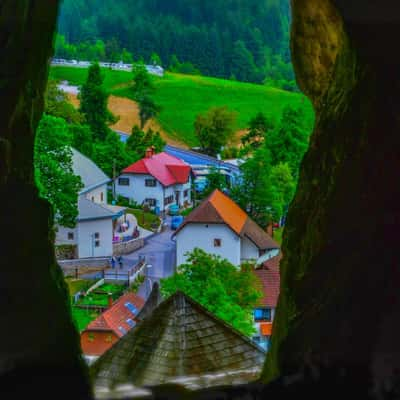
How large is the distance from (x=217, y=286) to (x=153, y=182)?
39.8 feet

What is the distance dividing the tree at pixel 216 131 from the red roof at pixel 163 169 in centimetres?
677

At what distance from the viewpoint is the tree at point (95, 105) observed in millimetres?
29422

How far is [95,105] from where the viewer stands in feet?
98.4

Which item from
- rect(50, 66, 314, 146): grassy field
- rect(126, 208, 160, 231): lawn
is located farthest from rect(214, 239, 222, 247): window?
rect(50, 66, 314, 146): grassy field

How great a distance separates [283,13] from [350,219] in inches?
2086

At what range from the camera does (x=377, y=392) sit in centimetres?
197

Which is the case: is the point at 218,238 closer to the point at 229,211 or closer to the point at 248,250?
the point at 248,250

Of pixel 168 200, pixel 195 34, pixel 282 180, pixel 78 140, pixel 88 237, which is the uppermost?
pixel 195 34

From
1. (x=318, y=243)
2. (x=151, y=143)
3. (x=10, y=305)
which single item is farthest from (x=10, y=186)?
(x=151, y=143)

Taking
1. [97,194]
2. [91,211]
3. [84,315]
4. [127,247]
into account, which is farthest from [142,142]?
[84,315]

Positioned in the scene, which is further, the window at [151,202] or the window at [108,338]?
the window at [151,202]

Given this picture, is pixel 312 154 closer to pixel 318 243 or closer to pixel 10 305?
pixel 318 243

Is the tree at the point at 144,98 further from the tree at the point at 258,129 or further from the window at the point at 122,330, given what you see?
the window at the point at 122,330

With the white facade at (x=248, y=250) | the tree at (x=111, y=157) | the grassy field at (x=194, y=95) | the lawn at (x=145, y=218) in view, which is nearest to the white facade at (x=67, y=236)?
the white facade at (x=248, y=250)
